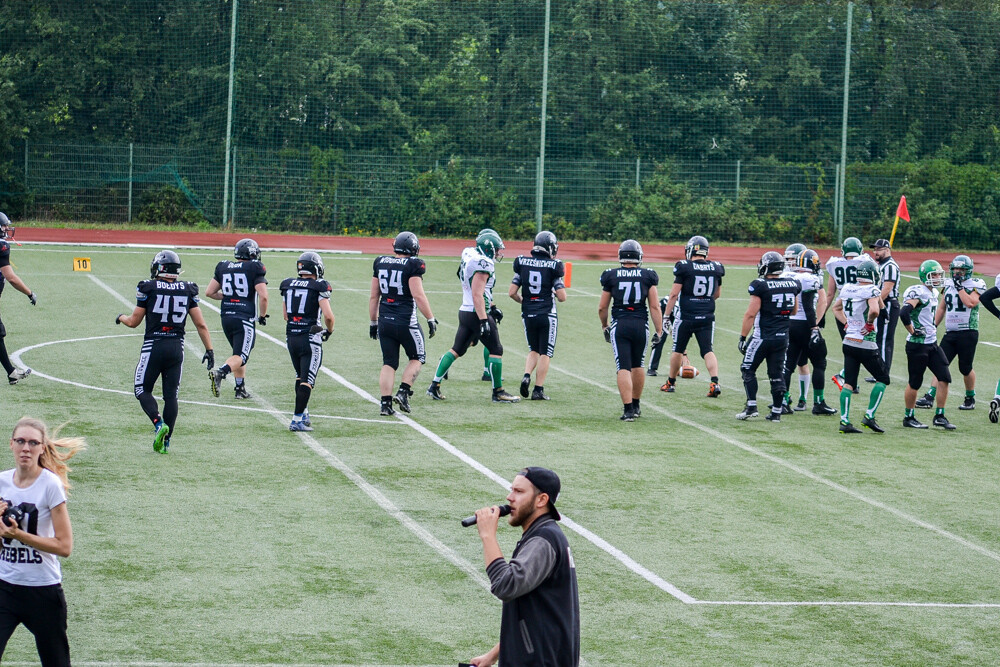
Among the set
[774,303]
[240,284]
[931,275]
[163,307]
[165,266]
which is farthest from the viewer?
[931,275]

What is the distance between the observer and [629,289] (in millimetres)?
15031

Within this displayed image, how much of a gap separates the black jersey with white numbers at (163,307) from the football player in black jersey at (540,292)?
191 inches

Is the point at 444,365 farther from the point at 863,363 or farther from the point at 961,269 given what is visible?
the point at 961,269

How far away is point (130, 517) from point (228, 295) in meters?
5.86

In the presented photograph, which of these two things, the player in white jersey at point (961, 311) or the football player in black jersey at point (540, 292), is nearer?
the football player in black jersey at point (540, 292)

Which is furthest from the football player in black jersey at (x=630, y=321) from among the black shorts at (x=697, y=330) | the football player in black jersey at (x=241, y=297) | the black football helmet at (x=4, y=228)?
the black football helmet at (x=4, y=228)

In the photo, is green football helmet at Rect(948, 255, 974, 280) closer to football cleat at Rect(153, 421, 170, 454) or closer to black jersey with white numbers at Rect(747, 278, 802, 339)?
black jersey with white numbers at Rect(747, 278, 802, 339)

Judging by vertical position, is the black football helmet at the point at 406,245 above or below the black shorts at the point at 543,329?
above

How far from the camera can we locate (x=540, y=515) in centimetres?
567

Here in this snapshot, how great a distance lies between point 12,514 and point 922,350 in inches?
474

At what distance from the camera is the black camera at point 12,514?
6012mm

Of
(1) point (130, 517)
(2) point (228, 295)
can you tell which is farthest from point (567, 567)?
(2) point (228, 295)

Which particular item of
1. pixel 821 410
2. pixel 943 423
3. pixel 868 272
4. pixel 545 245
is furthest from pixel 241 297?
pixel 943 423

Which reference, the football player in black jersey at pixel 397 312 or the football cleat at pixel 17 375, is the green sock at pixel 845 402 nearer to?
the football player in black jersey at pixel 397 312
